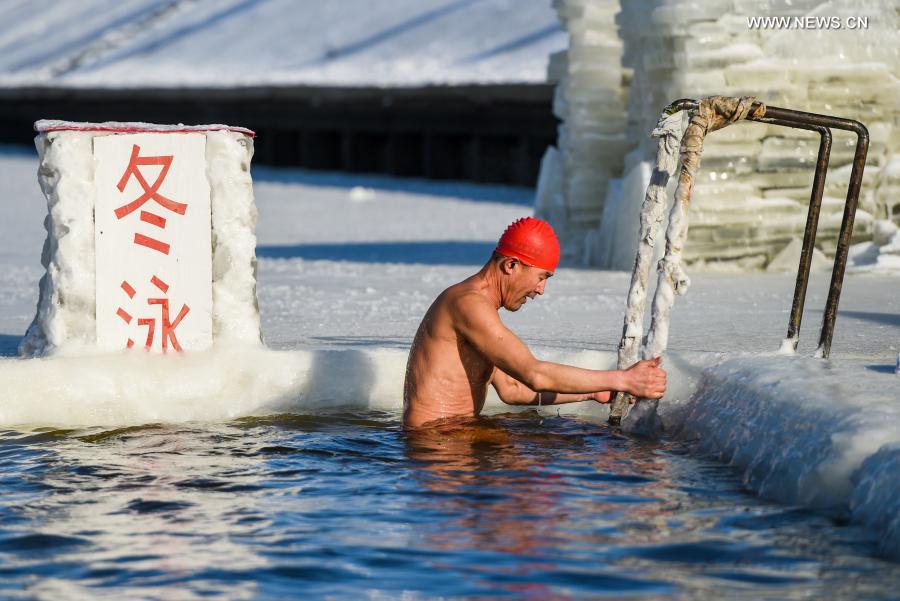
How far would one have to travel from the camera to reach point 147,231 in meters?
7.09

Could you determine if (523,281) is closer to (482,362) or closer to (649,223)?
(482,362)

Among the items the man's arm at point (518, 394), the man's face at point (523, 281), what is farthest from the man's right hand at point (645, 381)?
the man's arm at point (518, 394)

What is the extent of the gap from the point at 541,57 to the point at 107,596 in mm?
21324

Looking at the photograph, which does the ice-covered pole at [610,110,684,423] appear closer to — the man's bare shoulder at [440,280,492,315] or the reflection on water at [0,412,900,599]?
the reflection on water at [0,412,900,599]

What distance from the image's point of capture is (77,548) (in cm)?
486

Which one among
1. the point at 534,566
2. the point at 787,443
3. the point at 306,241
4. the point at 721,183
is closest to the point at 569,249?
the point at 721,183

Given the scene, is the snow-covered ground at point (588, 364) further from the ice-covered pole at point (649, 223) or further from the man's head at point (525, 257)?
the man's head at point (525, 257)

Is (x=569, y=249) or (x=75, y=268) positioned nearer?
(x=75, y=268)

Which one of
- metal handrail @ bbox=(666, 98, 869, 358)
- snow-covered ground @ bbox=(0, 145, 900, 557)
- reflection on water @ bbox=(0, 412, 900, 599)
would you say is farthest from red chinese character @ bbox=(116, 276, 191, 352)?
metal handrail @ bbox=(666, 98, 869, 358)

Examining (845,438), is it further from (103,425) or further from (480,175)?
(480,175)

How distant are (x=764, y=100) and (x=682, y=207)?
5.04 metres

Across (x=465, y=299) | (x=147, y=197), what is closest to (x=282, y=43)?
(x=147, y=197)

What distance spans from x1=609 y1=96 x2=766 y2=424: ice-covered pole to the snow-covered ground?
32 cm

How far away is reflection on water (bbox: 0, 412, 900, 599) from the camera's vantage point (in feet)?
14.7
